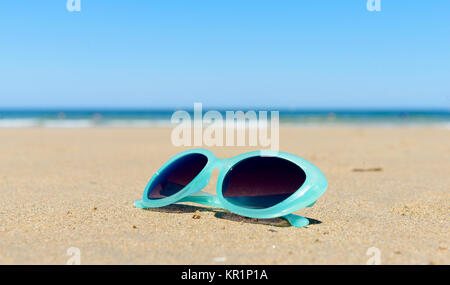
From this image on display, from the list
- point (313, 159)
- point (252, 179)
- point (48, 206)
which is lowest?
point (313, 159)

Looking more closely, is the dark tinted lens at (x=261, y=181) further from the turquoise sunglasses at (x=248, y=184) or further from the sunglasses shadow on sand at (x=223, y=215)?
the sunglasses shadow on sand at (x=223, y=215)

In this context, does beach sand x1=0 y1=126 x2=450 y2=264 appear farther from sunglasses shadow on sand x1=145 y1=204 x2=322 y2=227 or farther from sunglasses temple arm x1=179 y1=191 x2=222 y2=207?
sunglasses temple arm x1=179 y1=191 x2=222 y2=207

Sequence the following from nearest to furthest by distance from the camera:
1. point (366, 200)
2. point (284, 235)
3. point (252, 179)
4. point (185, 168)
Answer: point (284, 235) → point (252, 179) → point (185, 168) → point (366, 200)

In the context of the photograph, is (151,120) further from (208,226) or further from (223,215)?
(208,226)

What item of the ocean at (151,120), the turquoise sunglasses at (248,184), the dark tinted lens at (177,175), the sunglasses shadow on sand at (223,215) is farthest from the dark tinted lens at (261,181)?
the ocean at (151,120)

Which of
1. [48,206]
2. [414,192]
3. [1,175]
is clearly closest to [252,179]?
[48,206]

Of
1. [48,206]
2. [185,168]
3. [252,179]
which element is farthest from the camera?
[48,206]

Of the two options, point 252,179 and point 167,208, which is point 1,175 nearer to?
point 167,208

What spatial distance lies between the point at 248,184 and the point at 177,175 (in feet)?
2.15

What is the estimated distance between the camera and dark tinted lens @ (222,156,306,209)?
326 centimetres

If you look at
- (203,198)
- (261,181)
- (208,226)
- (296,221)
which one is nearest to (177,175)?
(203,198)

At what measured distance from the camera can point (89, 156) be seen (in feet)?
28.0

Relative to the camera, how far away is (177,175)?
3.69 metres
